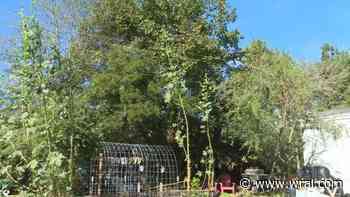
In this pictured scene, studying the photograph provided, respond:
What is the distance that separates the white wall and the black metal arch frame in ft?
14.9

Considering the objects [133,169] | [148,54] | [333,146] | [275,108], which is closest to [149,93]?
[148,54]

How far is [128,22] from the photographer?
17172 millimetres

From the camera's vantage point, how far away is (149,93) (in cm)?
1351

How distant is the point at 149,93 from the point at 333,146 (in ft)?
19.4

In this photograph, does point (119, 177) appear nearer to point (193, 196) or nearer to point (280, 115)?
point (280, 115)

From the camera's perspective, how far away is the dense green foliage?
3.36 metres

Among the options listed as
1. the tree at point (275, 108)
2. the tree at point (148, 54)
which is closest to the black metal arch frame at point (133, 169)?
the tree at point (148, 54)

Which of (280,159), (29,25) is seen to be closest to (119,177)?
(280,159)

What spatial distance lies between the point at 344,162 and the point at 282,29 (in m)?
7.91

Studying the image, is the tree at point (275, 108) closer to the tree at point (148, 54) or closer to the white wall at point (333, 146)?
the white wall at point (333, 146)

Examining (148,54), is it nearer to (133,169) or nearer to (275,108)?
(133,169)

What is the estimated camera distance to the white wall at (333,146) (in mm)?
11109

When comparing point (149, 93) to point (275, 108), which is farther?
point (149, 93)

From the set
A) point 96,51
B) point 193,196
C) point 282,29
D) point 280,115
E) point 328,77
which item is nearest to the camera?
point 193,196
